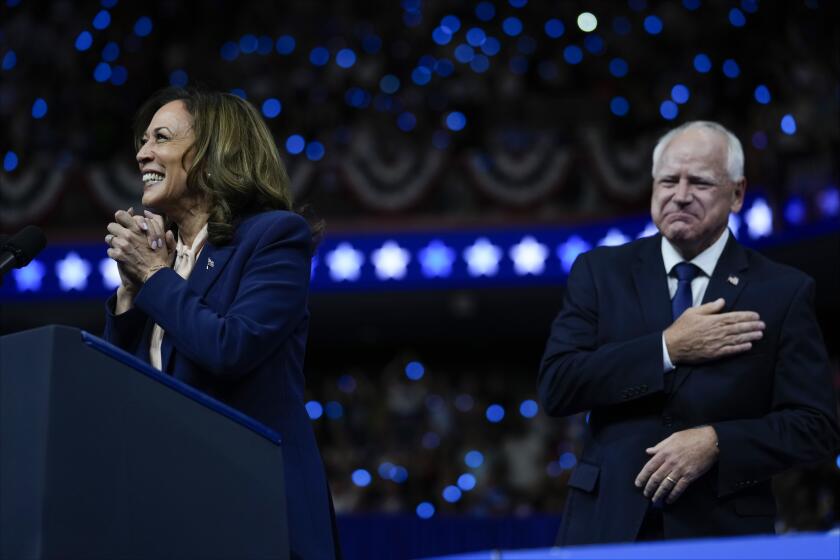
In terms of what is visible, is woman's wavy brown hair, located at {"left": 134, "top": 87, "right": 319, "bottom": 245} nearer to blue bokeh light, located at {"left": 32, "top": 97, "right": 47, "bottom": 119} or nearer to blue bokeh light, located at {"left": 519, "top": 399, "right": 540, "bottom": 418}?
blue bokeh light, located at {"left": 32, "top": 97, "right": 47, "bottom": 119}

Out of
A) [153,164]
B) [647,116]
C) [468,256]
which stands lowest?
[153,164]

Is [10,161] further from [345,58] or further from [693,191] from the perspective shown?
[693,191]

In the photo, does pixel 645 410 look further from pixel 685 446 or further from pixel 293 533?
pixel 293 533

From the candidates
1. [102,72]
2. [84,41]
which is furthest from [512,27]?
[84,41]

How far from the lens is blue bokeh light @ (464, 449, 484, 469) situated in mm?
9094

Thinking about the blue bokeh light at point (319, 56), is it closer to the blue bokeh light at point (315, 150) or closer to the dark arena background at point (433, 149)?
the dark arena background at point (433, 149)

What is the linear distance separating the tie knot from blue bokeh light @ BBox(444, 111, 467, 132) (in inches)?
316

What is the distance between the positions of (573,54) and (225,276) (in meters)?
9.49

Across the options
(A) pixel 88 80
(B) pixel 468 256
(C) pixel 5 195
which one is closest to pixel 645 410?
(B) pixel 468 256

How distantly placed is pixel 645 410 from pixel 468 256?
7.81m

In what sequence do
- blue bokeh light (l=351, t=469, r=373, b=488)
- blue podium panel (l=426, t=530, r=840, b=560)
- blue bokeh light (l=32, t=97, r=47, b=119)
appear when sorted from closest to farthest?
blue podium panel (l=426, t=530, r=840, b=560)
blue bokeh light (l=351, t=469, r=373, b=488)
blue bokeh light (l=32, t=97, r=47, b=119)

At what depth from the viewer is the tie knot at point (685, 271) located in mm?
2434

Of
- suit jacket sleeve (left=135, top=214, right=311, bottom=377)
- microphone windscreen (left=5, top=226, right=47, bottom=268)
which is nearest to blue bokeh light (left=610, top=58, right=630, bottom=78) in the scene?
suit jacket sleeve (left=135, top=214, right=311, bottom=377)

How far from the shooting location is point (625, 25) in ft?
35.0
